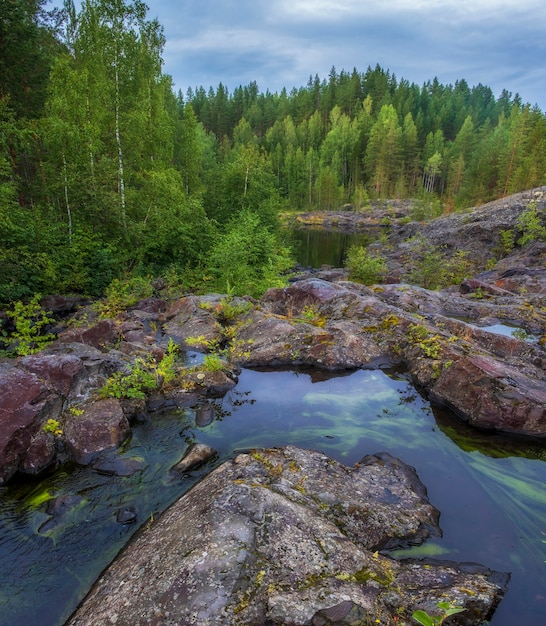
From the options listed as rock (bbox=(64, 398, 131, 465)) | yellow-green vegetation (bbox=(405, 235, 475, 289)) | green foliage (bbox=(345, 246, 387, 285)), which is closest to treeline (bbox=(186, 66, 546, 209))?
yellow-green vegetation (bbox=(405, 235, 475, 289))

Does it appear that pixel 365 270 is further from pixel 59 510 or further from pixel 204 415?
pixel 59 510

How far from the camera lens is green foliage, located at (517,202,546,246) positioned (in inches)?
1192

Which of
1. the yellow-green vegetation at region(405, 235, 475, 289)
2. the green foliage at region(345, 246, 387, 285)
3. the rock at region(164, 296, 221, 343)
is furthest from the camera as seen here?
the yellow-green vegetation at region(405, 235, 475, 289)

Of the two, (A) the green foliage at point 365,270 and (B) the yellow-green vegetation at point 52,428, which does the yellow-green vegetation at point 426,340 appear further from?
(A) the green foliage at point 365,270

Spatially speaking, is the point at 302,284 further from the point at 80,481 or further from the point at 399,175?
the point at 399,175

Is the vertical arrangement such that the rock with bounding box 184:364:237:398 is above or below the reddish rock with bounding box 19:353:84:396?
below

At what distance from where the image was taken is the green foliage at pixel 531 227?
3027cm

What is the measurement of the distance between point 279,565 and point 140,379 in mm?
6146

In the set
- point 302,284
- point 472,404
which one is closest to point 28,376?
point 472,404

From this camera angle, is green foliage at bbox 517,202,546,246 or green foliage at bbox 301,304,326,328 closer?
green foliage at bbox 301,304,326,328

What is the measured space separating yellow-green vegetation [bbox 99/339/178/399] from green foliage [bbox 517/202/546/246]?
31.5m

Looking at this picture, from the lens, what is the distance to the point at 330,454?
7.70 meters

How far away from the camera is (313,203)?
94.9m

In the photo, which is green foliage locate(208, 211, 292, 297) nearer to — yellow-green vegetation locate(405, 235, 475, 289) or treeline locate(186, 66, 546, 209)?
yellow-green vegetation locate(405, 235, 475, 289)
